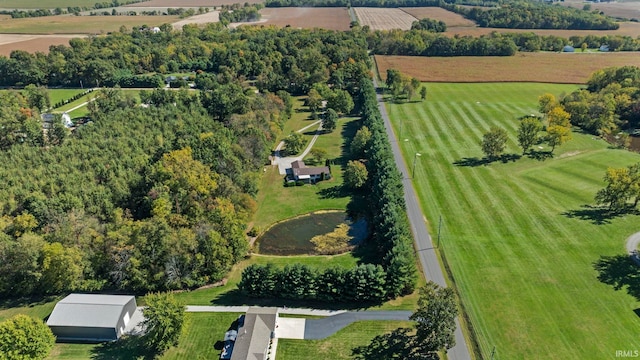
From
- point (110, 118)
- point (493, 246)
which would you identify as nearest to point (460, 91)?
point (493, 246)

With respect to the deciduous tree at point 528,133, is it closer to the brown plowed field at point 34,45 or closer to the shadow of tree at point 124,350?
the shadow of tree at point 124,350

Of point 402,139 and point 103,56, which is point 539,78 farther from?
point 103,56

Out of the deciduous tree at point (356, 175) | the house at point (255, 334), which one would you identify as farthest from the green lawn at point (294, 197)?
the house at point (255, 334)

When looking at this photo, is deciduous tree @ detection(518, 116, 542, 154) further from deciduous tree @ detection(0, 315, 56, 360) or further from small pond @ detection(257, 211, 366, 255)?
deciduous tree @ detection(0, 315, 56, 360)

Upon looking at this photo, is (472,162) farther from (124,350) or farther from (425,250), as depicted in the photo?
(124,350)

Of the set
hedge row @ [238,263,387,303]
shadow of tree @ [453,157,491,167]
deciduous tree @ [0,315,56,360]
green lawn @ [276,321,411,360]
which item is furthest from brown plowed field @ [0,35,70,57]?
green lawn @ [276,321,411,360]

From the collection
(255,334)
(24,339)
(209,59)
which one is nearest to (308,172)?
(255,334)
